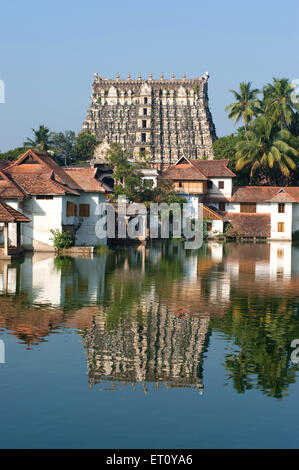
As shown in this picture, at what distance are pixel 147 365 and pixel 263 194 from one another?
50943 millimetres

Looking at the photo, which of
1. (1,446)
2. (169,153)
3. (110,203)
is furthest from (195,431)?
(169,153)

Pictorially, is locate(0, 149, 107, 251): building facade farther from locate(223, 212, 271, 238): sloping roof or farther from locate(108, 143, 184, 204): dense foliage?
locate(223, 212, 271, 238): sloping roof

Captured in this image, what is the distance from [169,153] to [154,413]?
10307 centimetres

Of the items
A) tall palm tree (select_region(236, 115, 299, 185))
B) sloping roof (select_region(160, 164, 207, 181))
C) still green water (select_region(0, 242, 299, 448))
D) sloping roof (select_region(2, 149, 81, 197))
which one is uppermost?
tall palm tree (select_region(236, 115, 299, 185))

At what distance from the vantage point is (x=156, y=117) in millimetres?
114562

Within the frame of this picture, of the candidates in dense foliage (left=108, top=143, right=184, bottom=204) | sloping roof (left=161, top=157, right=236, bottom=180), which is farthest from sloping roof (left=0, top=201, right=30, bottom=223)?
sloping roof (left=161, top=157, right=236, bottom=180)

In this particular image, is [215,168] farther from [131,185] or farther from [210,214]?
[131,185]

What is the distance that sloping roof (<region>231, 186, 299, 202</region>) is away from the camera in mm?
59619

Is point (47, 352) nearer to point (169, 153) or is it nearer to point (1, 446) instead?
point (1, 446)

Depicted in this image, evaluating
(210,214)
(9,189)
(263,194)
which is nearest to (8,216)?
(9,189)

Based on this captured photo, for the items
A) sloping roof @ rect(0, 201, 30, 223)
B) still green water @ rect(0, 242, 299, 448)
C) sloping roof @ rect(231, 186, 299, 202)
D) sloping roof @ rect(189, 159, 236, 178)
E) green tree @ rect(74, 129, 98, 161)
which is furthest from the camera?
green tree @ rect(74, 129, 98, 161)

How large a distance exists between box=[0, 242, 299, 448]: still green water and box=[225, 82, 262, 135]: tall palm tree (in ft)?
156

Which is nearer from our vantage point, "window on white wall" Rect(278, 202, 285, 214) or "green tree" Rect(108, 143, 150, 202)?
"green tree" Rect(108, 143, 150, 202)

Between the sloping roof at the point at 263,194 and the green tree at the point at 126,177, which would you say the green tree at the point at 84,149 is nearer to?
the sloping roof at the point at 263,194
